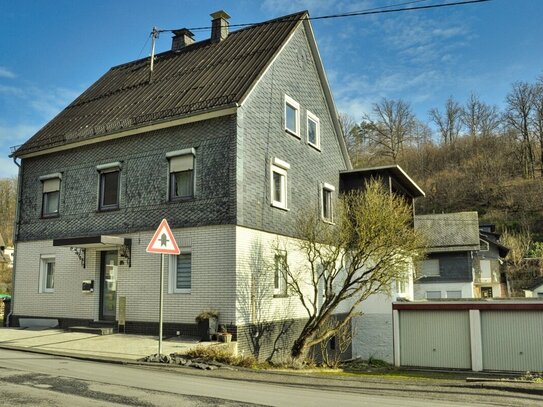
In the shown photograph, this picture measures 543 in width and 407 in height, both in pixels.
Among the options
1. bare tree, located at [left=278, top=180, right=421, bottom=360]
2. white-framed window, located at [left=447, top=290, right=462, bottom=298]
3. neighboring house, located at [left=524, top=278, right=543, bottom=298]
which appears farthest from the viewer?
neighboring house, located at [left=524, top=278, right=543, bottom=298]

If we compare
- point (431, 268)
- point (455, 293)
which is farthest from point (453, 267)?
point (455, 293)

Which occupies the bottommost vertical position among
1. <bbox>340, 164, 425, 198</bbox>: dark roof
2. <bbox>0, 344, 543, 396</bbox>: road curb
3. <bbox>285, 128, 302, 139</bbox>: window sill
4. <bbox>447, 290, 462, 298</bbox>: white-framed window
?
<bbox>0, 344, 543, 396</bbox>: road curb

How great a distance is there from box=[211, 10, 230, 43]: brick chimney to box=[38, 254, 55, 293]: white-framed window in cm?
1027

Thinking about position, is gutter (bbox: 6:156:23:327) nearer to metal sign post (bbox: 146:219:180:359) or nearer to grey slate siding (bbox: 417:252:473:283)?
metal sign post (bbox: 146:219:180:359)

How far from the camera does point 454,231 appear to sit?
133 feet

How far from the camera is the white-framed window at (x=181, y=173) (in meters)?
15.2

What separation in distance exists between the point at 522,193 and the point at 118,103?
58.8 metres

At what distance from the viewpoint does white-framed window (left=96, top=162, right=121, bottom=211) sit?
54.6 feet

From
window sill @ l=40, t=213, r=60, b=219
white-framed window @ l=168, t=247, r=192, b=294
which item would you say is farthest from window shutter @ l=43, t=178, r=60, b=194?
white-framed window @ l=168, t=247, r=192, b=294

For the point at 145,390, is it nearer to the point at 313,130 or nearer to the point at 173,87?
the point at 173,87

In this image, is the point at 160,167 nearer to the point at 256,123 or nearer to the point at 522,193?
the point at 256,123

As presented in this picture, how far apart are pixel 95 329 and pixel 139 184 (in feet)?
15.1

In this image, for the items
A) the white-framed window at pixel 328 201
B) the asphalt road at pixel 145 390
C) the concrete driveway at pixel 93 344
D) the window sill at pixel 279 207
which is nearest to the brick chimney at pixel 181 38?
the white-framed window at pixel 328 201

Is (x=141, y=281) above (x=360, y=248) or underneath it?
underneath
